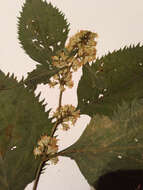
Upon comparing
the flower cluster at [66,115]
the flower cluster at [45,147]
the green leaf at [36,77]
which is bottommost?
the flower cluster at [45,147]

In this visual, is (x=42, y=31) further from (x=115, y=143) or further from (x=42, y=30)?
(x=115, y=143)

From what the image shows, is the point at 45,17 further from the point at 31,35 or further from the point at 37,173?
the point at 37,173

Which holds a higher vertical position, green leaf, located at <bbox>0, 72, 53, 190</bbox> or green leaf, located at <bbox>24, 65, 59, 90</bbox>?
green leaf, located at <bbox>24, 65, 59, 90</bbox>

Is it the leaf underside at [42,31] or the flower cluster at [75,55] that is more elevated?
the leaf underside at [42,31]

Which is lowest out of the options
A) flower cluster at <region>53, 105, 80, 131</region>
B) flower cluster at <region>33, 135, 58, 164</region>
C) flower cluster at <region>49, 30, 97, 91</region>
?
flower cluster at <region>33, 135, 58, 164</region>

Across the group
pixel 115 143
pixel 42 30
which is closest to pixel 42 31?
pixel 42 30
